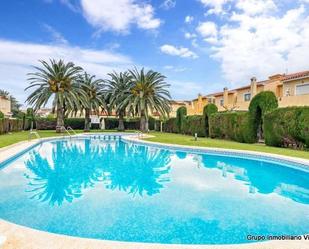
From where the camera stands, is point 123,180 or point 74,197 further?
point 123,180

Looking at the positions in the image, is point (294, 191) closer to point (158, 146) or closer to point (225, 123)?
point (158, 146)

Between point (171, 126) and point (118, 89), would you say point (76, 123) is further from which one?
point (171, 126)

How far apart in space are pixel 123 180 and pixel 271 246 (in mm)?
6342

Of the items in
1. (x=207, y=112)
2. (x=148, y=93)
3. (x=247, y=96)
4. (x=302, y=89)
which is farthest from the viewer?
(x=148, y=93)

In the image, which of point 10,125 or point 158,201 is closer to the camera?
point 158,201

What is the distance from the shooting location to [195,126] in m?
30.2

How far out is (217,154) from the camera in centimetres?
1537

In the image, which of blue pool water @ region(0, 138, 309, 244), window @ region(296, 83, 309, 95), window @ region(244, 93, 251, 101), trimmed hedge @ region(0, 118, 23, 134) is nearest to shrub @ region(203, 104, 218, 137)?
window @ region(296, 83, 309, 95)

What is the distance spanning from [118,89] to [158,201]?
104 feet

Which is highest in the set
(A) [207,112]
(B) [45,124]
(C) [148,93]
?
(C) [148,93]

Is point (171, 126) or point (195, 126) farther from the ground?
point (195, 126)

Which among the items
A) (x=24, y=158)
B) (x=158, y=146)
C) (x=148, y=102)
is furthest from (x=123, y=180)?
(x=148, y=102)

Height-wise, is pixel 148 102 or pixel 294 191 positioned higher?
pixel 148 102

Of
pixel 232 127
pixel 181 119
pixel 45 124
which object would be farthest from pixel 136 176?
pixel 45 124
